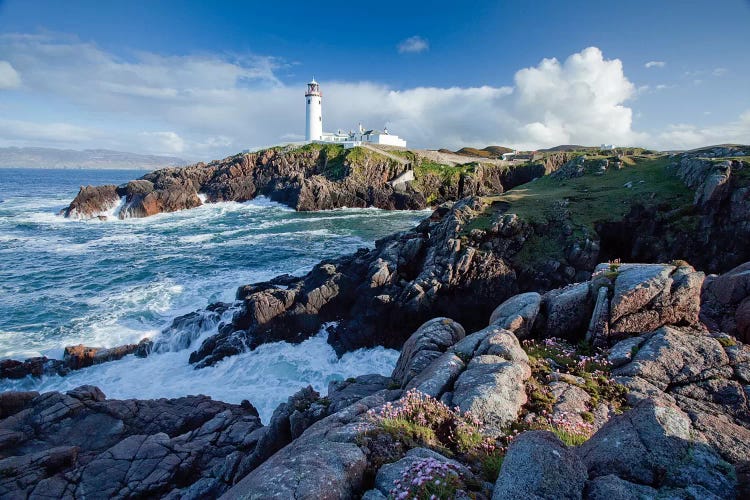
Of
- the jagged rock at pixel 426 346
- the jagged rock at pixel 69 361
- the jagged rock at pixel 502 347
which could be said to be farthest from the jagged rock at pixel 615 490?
the jagged rock at pixel 69 361

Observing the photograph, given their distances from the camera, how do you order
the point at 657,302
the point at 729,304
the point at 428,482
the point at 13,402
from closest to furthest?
the point at 428,482
the point at 657,302
the point at 729,304
the point at 13,402

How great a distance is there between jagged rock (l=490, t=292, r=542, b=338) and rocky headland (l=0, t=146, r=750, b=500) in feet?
0.25

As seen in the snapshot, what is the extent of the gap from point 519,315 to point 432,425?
24.8ft

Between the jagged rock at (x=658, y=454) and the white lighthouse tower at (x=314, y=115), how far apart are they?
116744 millimetres

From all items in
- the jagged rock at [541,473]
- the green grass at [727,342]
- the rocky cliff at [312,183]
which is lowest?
the green grass at [727,342]

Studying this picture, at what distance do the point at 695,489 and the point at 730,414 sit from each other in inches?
233

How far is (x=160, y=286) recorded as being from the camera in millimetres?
37156

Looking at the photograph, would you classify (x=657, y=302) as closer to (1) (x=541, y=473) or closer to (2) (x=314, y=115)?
(1) (x=541, y=473)

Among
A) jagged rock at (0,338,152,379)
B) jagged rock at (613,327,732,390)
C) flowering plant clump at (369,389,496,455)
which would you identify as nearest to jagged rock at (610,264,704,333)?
jagged rock at (613,327,732,390)

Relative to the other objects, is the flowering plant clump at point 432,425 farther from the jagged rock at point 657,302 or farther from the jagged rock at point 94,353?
the jagged rock at point 94,353

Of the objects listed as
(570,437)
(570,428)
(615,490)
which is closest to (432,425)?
(570,437)

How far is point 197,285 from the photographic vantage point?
37531mm

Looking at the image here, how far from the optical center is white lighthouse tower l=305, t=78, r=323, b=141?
366 feet

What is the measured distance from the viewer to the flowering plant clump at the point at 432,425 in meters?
7.31
